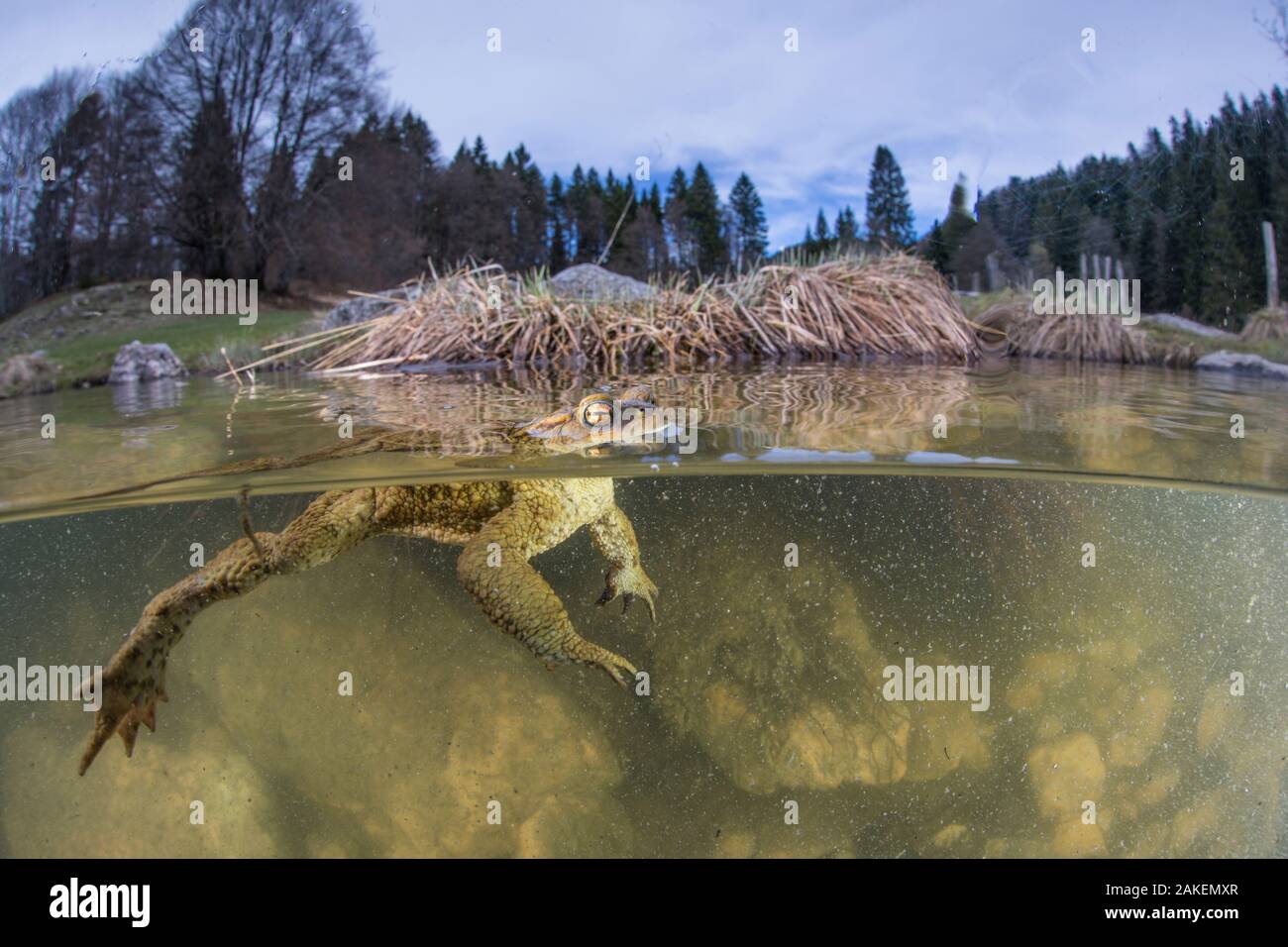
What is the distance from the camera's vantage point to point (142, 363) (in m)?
3.68

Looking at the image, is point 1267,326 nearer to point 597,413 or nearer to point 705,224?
point 705,224

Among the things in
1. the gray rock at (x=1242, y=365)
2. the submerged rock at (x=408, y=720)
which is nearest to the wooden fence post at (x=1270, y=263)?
the gray rock at (x=1242, y=365)

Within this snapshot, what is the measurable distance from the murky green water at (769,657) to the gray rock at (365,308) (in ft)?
1.47

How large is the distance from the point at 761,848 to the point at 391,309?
3.49 metres

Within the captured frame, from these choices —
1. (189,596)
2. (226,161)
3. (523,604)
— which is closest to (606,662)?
(523,604)

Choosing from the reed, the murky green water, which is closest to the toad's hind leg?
the murky green water

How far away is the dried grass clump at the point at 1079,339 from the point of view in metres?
3.77

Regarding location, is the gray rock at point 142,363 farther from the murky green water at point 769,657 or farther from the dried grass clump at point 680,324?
the dried grass clump at point 680,324

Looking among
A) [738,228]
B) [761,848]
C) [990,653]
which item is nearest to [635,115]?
[738,228]

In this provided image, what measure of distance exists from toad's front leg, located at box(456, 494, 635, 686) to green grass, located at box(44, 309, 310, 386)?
1.93 metres

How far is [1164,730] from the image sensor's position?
149 inches

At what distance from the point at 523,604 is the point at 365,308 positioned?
2386 mm

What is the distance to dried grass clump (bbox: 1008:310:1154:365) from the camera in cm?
377

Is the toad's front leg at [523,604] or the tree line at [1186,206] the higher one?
the tree line at [1186,206]
